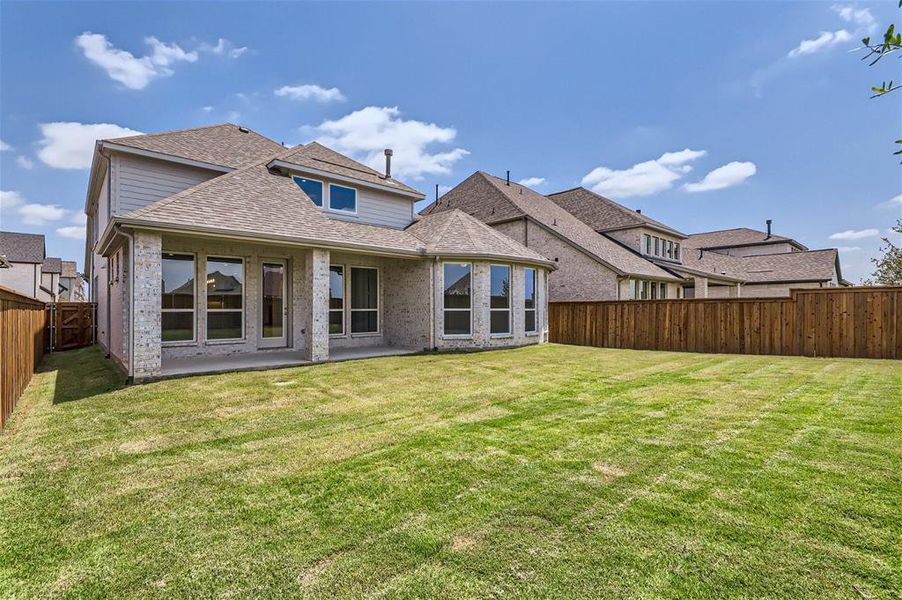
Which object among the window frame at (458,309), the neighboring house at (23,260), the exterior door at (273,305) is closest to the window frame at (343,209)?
the exterior door at (273,305)

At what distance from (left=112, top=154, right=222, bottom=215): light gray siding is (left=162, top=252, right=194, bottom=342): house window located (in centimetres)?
263

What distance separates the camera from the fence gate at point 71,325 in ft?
45.5

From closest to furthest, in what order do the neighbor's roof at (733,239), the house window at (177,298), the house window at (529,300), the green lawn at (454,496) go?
the green lawn at (454,496) → the house window at (177,298) → the house window at (529,300) → the neighbor's roof at (733,239)

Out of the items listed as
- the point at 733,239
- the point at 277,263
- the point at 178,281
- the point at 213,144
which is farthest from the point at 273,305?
the point at 733,239

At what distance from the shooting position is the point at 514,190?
77.3 feet

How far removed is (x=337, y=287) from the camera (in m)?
12.4

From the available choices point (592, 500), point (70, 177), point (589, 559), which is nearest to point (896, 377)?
point (592, 500)

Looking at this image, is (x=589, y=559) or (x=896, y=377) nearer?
(x=589, y=559)

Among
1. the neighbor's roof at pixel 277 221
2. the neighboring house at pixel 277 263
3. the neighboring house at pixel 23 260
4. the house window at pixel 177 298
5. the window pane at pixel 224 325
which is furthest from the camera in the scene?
the neighboring house at pixel 23 260

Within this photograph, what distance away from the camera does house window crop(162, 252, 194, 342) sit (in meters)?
9.66

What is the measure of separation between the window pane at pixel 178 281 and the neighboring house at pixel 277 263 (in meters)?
0.03

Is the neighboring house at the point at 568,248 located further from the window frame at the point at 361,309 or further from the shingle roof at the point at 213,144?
the shingle roof at the point at 213,144

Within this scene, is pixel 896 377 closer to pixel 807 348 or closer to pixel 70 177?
pixel 807 348

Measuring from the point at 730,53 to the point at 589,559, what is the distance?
1545cm
